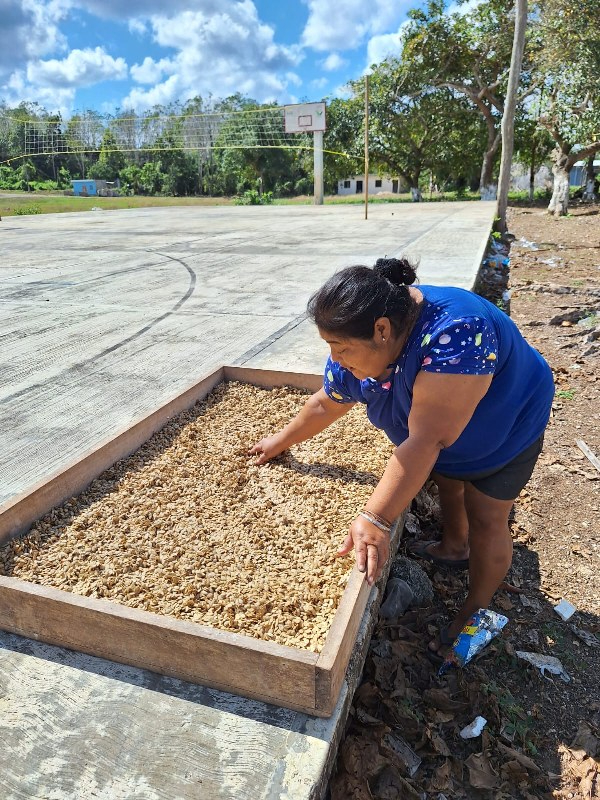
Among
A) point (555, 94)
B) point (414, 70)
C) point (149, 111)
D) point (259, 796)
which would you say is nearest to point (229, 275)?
point (259, 796)

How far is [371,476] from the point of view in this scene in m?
2.55

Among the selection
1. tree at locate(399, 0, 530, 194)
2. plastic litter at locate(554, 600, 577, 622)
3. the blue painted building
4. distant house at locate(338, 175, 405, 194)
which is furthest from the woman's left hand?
distant house at locate(338, 175, 405, 194)

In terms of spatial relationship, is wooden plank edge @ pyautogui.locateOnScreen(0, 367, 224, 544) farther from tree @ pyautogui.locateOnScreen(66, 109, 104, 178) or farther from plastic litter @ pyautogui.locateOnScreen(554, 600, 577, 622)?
tree @ pyautogui.locateOnScreen(66, 109, 104, 178)

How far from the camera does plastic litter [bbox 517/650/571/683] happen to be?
6.93ft

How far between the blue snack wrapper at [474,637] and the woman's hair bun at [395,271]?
1.21m

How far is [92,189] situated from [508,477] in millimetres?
48613

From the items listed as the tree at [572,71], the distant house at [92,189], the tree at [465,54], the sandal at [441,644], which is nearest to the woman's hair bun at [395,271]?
the sandal at [441,644]

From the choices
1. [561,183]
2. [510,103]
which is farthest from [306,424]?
[561,183]

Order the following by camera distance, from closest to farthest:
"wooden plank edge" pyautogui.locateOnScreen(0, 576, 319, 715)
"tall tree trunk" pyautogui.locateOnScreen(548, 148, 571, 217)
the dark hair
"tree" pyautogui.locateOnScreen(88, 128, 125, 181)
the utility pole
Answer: "wooden plank edge" pyautogui.locateOnScreen(0, 576, 319, 715)
the dark hair
the utility pole
"tall tree trunk" pyautogui.locateOnScreen(548, 148, 571, 217)
"tree" pyautogui.locateOnScreen(88, 128, 125, 181)

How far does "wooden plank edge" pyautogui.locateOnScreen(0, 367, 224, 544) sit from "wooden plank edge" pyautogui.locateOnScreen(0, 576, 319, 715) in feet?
1.25

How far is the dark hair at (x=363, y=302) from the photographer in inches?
64.3

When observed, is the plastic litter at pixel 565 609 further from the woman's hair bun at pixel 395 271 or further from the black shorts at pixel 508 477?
the woman's hair bun at pixel 395 271

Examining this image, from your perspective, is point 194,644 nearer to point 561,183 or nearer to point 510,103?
point 510,103

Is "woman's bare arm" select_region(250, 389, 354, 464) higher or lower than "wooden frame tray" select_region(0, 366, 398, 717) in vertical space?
higher
